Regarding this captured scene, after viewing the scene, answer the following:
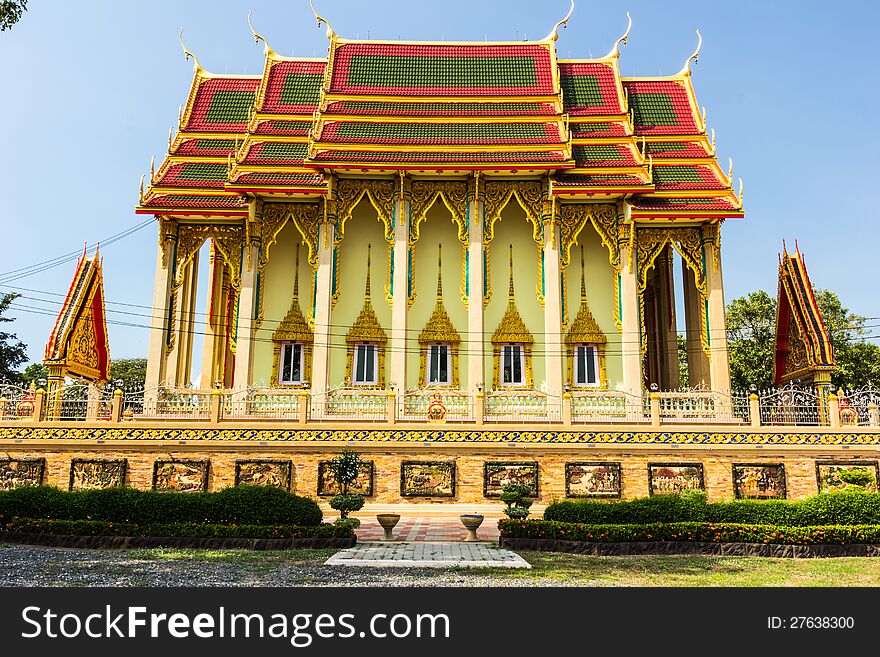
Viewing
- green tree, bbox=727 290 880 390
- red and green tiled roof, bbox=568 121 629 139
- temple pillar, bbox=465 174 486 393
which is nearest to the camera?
temple pillar, bbox=465 174 486 393

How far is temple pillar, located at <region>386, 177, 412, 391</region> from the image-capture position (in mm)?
20031

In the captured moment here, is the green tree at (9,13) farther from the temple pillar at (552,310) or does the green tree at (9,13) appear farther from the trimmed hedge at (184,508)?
the temple pillar at (552,310)

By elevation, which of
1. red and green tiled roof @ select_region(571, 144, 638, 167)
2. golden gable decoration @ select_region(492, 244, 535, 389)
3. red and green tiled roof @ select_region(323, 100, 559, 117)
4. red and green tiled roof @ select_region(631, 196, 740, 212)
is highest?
red and green tiled roof @ select_region(323, 100, 559, 117)

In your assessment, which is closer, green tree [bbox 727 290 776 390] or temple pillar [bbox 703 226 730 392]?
temple pillar [bbox 703 226 730 392]

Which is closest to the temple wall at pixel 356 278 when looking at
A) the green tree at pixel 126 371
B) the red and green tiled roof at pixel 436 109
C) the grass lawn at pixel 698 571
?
the red and green tiled roof at pixel 436 109

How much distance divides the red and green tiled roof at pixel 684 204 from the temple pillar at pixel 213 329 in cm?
1360

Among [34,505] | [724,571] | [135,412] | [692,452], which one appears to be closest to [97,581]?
[34,505]

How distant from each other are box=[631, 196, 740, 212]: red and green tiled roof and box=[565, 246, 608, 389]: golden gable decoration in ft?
11.5

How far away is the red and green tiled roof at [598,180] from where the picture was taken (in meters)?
20.6

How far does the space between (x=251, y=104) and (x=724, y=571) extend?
21.4 metres

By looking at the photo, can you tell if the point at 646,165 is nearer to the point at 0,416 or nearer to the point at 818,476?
the point at 818,476

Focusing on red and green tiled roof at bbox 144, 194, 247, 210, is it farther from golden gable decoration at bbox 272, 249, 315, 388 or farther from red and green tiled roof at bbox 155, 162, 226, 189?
golden gable decoration at bbox 272, 249, 315, 388

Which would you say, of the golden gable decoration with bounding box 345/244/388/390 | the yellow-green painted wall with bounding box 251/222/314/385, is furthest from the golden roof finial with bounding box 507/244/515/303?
the yellow-green painted wall with bounding box 251/222/314/385

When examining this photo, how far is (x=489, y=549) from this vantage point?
37.0ft
